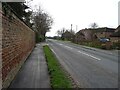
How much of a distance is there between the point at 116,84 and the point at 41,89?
2969 millimetres

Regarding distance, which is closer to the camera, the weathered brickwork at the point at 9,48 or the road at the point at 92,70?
the weathered brickwork at the point at 9,48

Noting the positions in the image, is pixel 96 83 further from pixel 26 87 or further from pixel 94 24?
pixel 94 24

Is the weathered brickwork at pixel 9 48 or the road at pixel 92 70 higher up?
the weathered brickwork at pixel 9 48

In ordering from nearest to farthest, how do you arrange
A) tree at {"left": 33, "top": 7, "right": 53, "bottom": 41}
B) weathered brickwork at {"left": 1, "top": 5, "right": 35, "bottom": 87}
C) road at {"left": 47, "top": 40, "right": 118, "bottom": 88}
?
weathered brickwork at {"left": 1, "top": 5, "right": 35, "bottom": 87}
road at {"left": 47, "top": 40, "right": 118, "bottom": 88}
tree at {"left": 33, "top": 7, "right": 53, "bottom": 41}

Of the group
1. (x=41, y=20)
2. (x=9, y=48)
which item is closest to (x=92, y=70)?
(x=9, y=48)

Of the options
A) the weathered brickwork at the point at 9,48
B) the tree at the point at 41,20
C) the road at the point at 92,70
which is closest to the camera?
the weathered brickwork at the point at 9,48

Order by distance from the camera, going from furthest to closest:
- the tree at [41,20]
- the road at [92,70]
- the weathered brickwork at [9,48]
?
1. the tree at [41,20]
2. the road at [92,70]
3. the weathered brickwork at [9,48]

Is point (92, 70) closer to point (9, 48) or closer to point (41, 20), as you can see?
point (9, 48)

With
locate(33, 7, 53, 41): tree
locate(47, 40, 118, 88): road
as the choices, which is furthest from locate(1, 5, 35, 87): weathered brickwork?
locate(33, 7, 53, 41): tree

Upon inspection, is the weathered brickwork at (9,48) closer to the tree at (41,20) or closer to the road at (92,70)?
the road at (92,70)

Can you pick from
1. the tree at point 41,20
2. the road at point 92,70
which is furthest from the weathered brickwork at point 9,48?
the tree at point 41,20

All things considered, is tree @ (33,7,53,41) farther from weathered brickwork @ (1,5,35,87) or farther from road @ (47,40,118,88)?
weathered brickwork @ (1,5,35,87)

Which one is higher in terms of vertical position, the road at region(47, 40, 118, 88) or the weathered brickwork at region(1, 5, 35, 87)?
the weathered brickwork at region(1, 5, 35, 87)

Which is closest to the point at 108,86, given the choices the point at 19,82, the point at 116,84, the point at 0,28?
the point at 116,84
